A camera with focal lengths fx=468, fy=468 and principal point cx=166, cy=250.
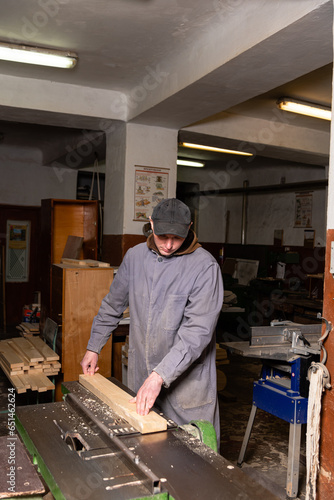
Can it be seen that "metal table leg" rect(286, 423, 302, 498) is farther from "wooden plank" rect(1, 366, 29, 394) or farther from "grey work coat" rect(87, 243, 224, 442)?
"wooden plank" rect(1, 366, 29, 394)

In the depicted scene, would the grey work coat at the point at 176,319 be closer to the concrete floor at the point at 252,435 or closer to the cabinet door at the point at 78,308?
the concrete floor at the point at 252,435

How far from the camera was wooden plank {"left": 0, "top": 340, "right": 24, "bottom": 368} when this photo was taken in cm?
384

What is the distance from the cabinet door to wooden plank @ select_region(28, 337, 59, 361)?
0.31 feet

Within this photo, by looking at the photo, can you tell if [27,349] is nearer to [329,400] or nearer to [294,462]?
[294,462]

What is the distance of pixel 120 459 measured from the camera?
153 cm

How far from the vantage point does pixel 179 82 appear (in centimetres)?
345

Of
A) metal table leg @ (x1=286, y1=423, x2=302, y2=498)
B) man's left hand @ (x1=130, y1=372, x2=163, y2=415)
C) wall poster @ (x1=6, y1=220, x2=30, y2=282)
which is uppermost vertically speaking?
wall poster @ (x1=6, y1=220, x2=30, y2=282)

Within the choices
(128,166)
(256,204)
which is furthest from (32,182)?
(256,204)

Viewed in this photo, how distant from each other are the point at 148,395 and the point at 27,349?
2657 millimetres

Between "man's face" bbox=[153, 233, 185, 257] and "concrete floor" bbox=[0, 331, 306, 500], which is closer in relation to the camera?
"man's face" bbox=[153, 233, 185, 257]

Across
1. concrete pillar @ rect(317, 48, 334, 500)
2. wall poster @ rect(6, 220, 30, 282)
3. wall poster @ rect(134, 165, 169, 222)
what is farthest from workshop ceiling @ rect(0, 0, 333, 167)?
wall poster @ rect(6, 220, 30, 282)

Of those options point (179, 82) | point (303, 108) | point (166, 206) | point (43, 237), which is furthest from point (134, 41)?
point (43, 237)

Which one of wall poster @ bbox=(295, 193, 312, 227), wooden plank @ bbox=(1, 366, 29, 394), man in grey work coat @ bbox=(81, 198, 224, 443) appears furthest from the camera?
wall poster @ bbox=(295, 193, 312, 227)

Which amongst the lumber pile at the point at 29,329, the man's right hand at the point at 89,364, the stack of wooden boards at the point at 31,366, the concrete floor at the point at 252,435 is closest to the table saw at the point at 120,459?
the man's right hand at the point at 89,364
